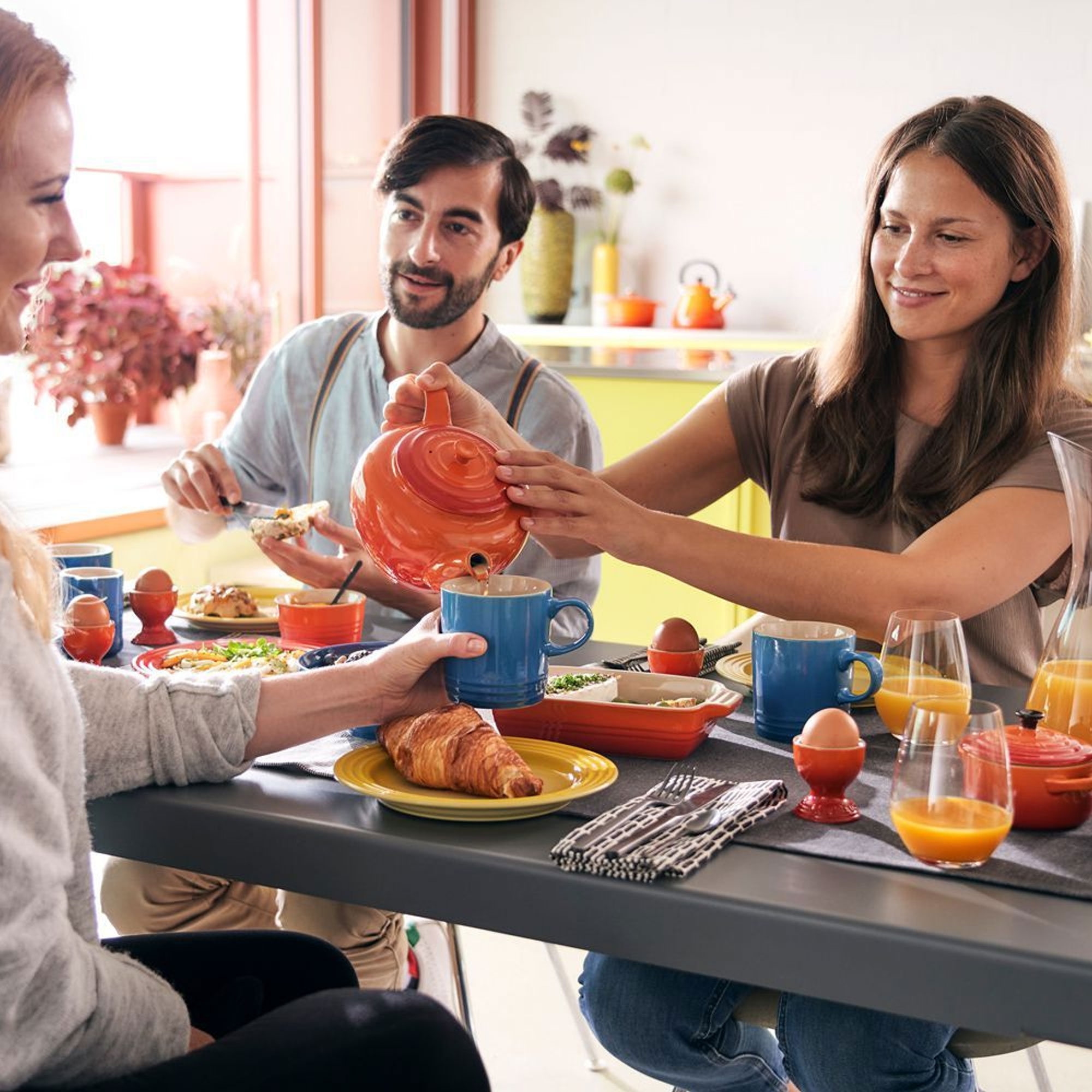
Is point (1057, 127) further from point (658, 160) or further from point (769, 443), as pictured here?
point (769, 443)

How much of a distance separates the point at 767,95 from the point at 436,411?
12.2ft

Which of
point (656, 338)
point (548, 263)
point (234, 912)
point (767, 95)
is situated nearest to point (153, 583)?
point (234, 912)

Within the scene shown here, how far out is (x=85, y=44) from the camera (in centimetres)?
343

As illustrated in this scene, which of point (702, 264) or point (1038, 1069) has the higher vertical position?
point (702, 264)

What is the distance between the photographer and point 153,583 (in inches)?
67.7

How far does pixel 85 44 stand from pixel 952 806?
3.16 metres

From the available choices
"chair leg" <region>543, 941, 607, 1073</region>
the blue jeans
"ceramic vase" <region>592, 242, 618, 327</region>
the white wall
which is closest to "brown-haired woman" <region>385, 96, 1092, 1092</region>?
the blue jeans

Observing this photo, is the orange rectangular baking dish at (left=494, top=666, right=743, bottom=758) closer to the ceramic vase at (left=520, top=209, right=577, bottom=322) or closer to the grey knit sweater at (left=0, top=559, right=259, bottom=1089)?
the grey knit sweater at (left=0, top=559, right=259, bottom=1089)

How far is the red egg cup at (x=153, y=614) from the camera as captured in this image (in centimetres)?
170

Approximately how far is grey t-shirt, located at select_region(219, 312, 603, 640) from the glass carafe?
0.87 metres

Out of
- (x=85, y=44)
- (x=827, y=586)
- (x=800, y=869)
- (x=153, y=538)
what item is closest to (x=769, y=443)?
(x=827, y=586)

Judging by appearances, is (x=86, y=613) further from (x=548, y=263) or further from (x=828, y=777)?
(x=548, y=263)

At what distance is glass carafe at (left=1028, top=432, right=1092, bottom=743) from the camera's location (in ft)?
4.09

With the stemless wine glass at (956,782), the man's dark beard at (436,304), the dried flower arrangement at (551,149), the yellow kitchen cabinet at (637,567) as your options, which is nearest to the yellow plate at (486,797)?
the stemless wine glass at (956,782)
